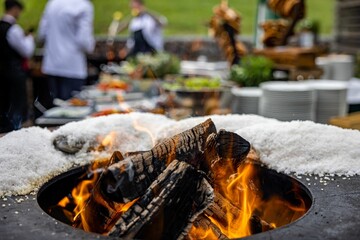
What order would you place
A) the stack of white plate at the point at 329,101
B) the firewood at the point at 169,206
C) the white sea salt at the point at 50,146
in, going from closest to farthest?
the firewood at the point at 169,206, the white sea salt at the point at 50,146, the stack of white plate at the point at 329,101

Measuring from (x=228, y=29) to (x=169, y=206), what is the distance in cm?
436

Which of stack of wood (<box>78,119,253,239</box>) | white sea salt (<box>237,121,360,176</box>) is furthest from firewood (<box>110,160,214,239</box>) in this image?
white sea salt (<box>237,121,360,176</box>)

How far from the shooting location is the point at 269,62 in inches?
217

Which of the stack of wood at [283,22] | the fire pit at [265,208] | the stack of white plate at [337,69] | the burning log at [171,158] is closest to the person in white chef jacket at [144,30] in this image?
the stack of wood at [283,22]

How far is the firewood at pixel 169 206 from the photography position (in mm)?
1663

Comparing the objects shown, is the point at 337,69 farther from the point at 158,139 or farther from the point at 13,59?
the point at 13,59

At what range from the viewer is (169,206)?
1.71 metres

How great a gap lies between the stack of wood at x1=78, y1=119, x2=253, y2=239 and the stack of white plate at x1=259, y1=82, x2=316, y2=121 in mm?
2281

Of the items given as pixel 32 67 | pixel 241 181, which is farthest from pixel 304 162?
pixel 32 67

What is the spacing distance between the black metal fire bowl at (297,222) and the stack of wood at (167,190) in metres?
0.22

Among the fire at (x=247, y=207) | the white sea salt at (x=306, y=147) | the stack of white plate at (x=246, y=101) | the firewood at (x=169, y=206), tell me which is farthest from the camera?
the stack of white plate at (x=246, y=101)

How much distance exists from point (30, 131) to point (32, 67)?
7.31m

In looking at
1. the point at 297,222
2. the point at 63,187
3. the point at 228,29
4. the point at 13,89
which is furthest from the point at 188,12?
the point at 297,222

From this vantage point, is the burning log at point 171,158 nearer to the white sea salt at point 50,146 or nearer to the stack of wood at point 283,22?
the white sea salt at point 50,146
